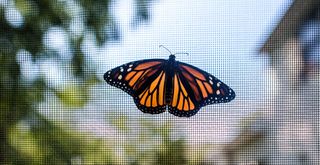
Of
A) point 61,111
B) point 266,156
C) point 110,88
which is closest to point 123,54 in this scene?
point 110,88

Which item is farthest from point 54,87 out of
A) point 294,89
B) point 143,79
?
point 294,89

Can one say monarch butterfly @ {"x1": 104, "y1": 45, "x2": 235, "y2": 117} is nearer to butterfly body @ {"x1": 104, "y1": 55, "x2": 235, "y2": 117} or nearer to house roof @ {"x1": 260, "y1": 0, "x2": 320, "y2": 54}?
butterfly body @ {"x1": 104, "y1": 55, "x2": 235, "y2": 117}

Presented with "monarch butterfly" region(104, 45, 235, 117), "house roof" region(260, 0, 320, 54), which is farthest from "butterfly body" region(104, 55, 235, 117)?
"house roof" region(260, 0, 320, 54)

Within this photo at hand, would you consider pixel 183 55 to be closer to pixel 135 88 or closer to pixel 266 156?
pixel 135 88

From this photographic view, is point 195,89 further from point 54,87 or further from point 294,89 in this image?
point 54,87

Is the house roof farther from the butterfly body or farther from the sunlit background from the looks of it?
the butterfly body

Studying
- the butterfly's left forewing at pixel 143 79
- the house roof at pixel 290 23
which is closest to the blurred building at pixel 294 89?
the house roof at pixel 290 23

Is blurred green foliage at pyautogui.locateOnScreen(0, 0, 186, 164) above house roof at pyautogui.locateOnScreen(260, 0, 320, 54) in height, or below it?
below
